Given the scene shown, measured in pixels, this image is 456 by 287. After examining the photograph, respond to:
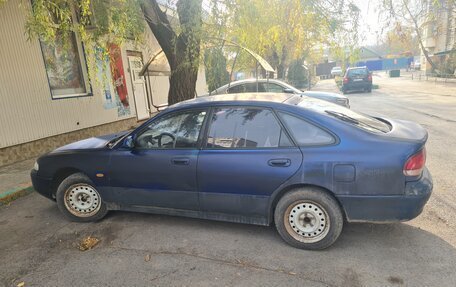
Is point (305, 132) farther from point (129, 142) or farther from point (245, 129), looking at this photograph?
point (129, 142)

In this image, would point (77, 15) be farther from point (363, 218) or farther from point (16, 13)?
point (363, 218)

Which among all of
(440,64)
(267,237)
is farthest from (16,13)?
(440,64)

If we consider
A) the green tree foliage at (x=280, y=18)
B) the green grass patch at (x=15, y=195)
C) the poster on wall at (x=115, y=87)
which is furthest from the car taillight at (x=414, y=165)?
the poster on wall at (x=115, y=87)

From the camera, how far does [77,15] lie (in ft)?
24.3

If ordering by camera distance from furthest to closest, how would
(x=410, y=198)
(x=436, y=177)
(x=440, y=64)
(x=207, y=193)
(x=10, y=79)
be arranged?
(x=440, y=64) → (x=10, y=79) → (x=436, y=177) → (x=207, y=193) → (x=410, y=198)

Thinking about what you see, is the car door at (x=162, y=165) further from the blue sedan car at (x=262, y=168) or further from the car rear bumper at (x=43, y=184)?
the car rear bumper at (x=43, y=184)

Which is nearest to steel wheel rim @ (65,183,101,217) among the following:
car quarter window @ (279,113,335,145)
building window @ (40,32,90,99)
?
car quarter window @ (279,113,335,145)

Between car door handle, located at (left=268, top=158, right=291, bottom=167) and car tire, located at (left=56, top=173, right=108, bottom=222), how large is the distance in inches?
91.2

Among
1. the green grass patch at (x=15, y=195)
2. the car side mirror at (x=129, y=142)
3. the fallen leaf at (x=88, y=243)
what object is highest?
the car side mirror at (x=129, y=142)

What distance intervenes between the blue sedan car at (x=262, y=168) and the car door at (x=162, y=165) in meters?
0.01

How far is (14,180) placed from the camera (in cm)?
588

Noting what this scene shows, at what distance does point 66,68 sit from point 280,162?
7638mm

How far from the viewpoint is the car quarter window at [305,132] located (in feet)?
10.3

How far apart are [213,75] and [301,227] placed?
4914 mm
